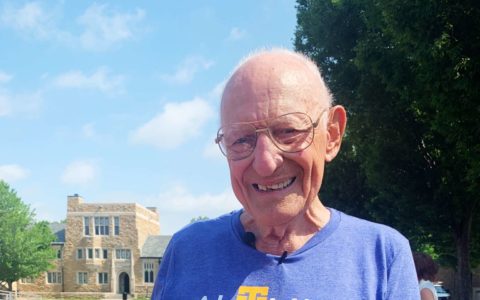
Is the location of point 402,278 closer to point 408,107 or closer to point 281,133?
point 281,133

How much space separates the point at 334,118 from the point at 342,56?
58.1 ft

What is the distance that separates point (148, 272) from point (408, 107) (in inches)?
1686

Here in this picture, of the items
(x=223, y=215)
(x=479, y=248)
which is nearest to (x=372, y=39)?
(x=479, y=248)

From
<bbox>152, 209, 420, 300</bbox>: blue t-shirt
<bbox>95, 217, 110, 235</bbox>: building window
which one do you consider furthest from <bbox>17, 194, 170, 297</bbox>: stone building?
<bbox>152, 209, 420, 300</bbox>: blue t-shirt

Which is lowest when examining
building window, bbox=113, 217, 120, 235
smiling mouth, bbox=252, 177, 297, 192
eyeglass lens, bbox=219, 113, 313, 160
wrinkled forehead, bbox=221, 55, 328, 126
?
smiling mouth, bbox=252, 177, 297, 192

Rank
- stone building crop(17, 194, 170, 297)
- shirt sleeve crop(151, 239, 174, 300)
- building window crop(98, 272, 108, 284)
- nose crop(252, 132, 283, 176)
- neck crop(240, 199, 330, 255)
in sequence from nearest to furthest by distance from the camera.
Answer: nose crop(252, 132, 283, 176)
neck crop(240, 199, 330, 255)
shirt sleeve crop(151, 239, 174, 300)
building window crop(98, 272, 108, 284)
stone building crop(17, 194, 170, 297)

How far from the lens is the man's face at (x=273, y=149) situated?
6.43 ft

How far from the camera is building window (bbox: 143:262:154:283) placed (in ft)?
180

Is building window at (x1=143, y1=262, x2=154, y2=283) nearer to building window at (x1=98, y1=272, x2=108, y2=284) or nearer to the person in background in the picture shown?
building window at (x1=98, y1=272, x2=108, y2=284)

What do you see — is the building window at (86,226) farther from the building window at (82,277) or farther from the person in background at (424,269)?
the person in background at (424,269)

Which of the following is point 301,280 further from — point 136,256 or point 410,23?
point 136,256

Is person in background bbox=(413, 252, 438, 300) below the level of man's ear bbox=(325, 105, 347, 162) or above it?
below

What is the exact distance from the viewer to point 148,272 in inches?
2164

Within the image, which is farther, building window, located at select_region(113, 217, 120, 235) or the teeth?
building window, located at select_region(113, 217, 120, 235)
